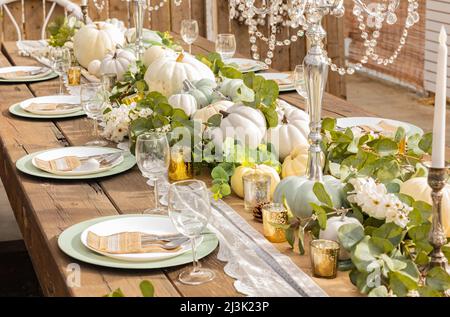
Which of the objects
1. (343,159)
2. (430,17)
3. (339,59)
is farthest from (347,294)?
(430,17)

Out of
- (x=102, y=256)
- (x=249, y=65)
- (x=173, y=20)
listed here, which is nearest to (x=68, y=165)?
(x=102, y=256)

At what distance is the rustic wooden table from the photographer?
4.78 feet

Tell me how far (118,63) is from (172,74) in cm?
52

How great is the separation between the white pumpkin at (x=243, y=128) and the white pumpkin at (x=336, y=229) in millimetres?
500

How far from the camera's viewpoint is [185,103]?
2234 mm

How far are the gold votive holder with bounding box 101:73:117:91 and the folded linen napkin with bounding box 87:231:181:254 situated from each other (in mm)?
920

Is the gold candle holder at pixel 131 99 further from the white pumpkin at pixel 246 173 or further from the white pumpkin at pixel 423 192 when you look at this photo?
the white pumpkin at pixel 423 192

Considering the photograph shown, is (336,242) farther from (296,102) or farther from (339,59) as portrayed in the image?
(339,59)

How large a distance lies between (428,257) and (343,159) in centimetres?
47

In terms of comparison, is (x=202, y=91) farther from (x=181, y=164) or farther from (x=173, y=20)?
(x=173, y=20)

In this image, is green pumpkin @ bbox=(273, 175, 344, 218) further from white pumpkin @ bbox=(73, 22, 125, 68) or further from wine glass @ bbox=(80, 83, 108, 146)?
white pumpkin @ bbox=(73, 22, 125, 68)

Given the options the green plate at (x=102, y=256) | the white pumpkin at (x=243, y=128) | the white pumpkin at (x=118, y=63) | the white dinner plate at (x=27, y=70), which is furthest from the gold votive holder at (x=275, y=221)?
the white dinner plate at (x=27, y=70)

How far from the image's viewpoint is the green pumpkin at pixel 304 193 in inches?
64.7

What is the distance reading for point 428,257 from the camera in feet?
4.71
